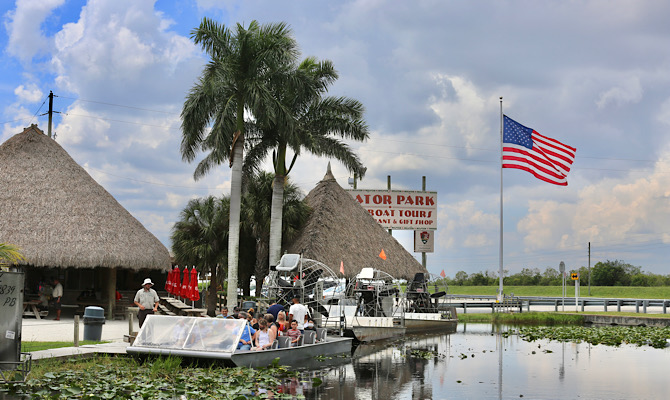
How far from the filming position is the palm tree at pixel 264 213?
126 ft

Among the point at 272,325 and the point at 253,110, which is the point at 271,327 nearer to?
the point at 272,325

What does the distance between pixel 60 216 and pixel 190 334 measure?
56.6ft

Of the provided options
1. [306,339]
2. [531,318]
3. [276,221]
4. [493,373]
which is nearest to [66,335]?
[306,339]

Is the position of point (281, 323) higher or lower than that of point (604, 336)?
higher

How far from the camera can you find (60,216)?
31.6m

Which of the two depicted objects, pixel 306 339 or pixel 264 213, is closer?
pixel 306 339

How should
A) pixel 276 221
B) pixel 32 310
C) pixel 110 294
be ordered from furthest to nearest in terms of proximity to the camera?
1. pixel 276 221
2. pixel 110 294
3. pixel 32 310

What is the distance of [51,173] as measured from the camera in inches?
1332

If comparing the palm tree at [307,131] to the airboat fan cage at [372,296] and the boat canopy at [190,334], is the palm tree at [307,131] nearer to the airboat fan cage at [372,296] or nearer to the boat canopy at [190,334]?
the airboat fan cage at [372,296]

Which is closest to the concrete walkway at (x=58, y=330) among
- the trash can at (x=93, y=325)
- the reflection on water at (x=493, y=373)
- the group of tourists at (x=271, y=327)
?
the trash can at (x=93, y=325)

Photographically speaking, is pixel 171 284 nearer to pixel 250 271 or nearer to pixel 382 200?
pixel 250 271

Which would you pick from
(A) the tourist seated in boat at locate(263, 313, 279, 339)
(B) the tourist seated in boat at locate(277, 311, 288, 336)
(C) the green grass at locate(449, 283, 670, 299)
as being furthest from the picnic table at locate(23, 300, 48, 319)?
(C) the green grass at locate(449, 283, 670, 299)

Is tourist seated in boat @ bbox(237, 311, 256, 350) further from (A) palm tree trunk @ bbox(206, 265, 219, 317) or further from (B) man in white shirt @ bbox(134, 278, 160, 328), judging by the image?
(A) palm tree trunk @ bbox(206, 265, 219, 317)

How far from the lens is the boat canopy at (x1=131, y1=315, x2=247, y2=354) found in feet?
54.5
